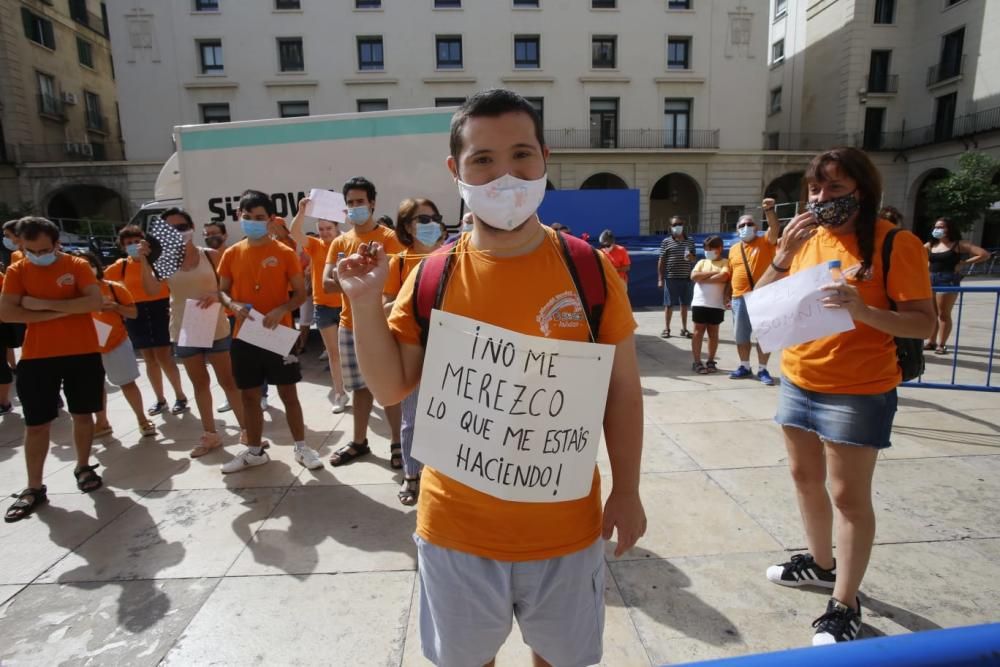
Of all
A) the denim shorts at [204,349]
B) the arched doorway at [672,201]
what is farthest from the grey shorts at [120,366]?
the arched doorway at [672,201]

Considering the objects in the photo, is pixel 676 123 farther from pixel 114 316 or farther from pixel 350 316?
pixel 114 316

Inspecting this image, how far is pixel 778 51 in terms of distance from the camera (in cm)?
3619

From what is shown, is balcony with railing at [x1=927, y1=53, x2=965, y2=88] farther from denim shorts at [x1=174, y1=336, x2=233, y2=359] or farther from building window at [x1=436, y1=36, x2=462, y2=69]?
denim shorts at [x1=174, y1=336, x2=233, y2=359]

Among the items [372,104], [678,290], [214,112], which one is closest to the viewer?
[678,290]

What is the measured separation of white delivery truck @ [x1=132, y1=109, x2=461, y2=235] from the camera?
7816mm

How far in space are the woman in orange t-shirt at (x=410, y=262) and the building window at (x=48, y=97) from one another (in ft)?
117

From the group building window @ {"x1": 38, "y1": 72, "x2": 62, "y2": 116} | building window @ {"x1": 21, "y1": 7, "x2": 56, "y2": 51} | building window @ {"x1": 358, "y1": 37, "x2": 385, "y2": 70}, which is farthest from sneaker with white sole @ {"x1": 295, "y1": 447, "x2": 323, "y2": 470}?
building window @ {"x1": 21, "y1": 7, "x2": 56, "y2": 51}

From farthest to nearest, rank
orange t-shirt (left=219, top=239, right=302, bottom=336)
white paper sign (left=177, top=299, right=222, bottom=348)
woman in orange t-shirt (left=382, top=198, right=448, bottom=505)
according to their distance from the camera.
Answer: white paper sign (left=177, top=299, right=222, bottom=348), orange t-shirt (left=219, top=239, right=302, bottom=336), woman in orange t-shirt (left=382, top=198, right=448, bottom=505)

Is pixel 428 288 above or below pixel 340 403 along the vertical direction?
above

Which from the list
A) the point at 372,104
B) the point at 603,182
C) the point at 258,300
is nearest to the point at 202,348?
the point at 258,300

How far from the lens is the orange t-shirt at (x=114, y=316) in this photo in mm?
4727

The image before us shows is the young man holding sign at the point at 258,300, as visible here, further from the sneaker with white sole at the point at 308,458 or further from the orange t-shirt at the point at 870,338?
the orange t-shirt at the point at 870,338

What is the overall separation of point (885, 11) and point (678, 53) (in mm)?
12503

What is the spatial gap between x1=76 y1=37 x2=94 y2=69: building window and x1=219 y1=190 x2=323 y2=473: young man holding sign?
39.3 m
